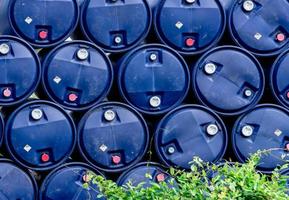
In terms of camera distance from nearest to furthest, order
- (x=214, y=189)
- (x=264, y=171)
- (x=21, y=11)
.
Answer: (x=214, y=189), (x=21, y=11), (x=264, y=171)

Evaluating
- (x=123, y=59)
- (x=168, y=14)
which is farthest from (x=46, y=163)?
(x=168, y=14)

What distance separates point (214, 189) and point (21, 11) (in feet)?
6.00

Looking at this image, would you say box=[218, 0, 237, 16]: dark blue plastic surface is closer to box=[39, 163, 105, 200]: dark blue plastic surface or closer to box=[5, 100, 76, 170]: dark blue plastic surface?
box=[5, 100, 76, 170]: dark blue plastic surface

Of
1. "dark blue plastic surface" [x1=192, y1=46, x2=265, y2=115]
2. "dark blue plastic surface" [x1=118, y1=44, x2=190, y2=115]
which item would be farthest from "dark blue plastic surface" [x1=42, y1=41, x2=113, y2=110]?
"dark blue plastic surface" [x1=192, y1=46, x2=265, y2=115]

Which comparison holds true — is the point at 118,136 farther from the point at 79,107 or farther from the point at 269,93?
the point at 269,93

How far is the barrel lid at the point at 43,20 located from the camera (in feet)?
19.0

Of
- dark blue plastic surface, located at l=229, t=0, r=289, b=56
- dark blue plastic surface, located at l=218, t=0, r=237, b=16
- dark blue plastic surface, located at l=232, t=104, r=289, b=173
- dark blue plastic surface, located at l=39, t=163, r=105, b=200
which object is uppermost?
dark blue plastic surface, located at l=218, t=0, r=237, b=16

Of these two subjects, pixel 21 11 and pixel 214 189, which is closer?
pixel 214 189

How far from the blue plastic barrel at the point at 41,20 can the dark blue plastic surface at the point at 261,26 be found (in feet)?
3.52

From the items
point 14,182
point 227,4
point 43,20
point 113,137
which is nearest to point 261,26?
point 227,4

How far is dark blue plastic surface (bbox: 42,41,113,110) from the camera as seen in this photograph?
19.1ft

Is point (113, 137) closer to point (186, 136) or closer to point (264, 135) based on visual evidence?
point (186, 136)

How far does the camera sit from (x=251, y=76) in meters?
6.10

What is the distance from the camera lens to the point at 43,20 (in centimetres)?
582
